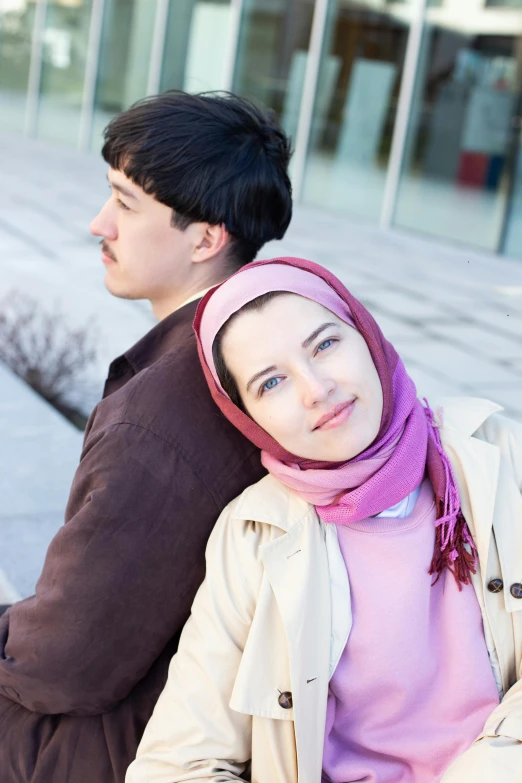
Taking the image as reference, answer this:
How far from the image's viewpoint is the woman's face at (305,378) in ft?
4.91

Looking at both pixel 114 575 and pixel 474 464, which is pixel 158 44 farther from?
pixel 114 575

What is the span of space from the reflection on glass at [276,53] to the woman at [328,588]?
9.85m

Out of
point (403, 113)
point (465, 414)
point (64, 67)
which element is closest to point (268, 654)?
point (465, 414)

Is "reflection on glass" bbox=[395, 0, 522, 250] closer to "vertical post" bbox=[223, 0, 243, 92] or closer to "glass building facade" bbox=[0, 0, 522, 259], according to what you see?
"glass building facade" bbox=[0, 0, 522, 259]

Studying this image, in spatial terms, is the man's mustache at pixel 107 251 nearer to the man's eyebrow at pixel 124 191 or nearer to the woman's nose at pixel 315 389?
the man's eyebrow at pixel 124 191

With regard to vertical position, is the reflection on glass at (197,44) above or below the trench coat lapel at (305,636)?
above

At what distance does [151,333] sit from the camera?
6.05 ft

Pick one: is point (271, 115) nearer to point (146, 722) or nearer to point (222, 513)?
point (222, 513)

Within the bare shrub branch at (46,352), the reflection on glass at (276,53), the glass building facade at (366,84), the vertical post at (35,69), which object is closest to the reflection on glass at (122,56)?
the glass building facade at (366,84)

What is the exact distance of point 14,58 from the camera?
15.9 m

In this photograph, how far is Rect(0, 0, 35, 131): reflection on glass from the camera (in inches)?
617

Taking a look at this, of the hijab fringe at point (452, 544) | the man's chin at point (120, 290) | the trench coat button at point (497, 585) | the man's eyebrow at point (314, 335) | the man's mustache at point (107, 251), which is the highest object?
the man's mustache at point (107, 251)

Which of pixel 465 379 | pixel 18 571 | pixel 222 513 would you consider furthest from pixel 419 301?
pixel 222 513

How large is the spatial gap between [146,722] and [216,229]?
3.00 feet
